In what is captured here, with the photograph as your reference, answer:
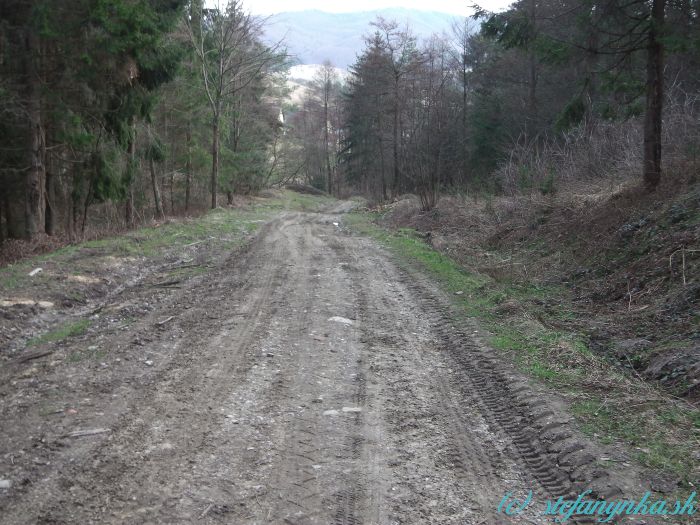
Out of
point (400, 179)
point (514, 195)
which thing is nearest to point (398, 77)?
point (400, 179)

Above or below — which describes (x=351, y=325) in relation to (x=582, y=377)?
above

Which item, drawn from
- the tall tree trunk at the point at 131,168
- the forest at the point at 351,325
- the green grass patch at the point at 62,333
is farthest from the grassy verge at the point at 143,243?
the green grass patch at the point at 62,333

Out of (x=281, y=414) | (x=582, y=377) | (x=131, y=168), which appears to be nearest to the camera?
(x=281, y=414)

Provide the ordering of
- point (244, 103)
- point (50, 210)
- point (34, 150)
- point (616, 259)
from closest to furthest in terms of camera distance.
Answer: point (616, 259)
point (34, 150)
point (50, 210)
point (244, 103)

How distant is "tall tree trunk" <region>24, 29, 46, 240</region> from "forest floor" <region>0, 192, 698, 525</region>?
251 inches

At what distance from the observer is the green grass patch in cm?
722

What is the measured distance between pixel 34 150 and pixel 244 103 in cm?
2201

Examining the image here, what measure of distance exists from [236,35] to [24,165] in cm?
1463

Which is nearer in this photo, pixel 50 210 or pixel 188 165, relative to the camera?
pixel 50 210

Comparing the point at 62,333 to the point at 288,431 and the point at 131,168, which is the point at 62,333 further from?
the point at 131,168

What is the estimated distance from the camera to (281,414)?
4.82 meters

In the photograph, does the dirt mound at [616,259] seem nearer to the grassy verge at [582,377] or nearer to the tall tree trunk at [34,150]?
the grassy verge at [582,377]

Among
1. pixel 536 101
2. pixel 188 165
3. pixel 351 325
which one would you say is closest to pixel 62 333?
pixel 351 325

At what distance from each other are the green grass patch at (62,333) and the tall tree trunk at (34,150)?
8.56 m
